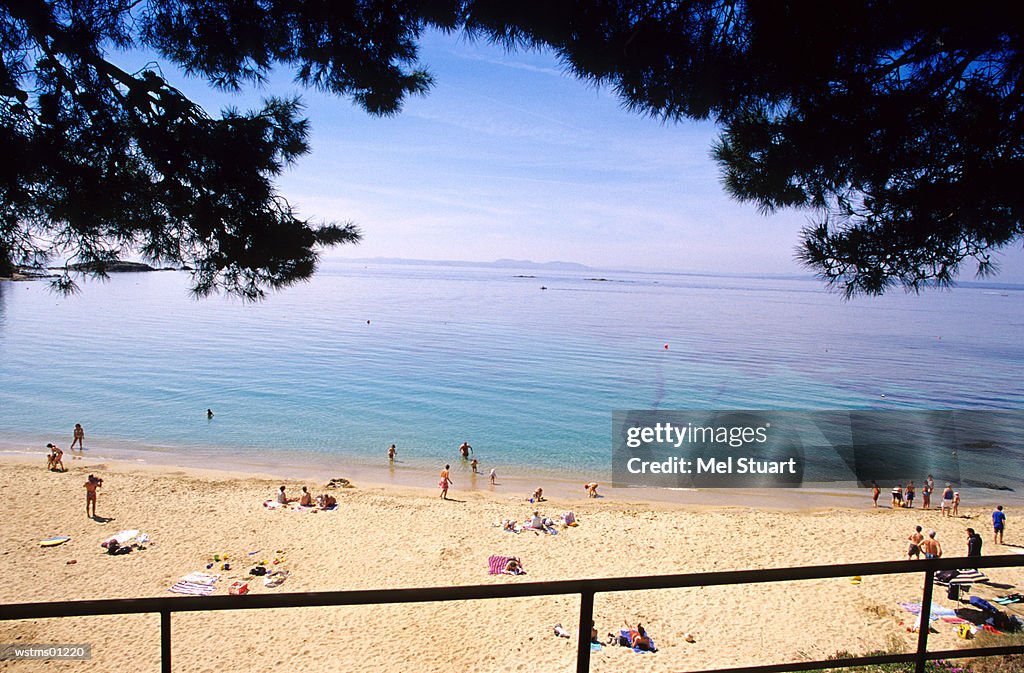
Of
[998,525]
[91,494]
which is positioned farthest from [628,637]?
[91,494]

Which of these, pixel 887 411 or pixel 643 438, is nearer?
pixel 643 438

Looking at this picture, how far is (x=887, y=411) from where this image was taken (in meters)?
28.3

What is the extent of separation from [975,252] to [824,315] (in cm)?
9559

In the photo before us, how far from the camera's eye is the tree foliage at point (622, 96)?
3502mm

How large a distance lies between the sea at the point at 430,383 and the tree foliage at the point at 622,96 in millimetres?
556

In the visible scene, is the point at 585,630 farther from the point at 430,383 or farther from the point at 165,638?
the point at 430,383

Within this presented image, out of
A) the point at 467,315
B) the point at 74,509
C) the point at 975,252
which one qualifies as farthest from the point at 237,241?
the point at 467,315

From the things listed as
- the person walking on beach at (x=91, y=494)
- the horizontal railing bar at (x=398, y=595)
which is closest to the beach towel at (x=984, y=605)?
the horizontal railing bar at (x=398, y=595)

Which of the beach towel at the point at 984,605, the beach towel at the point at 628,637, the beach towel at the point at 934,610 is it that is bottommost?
the beach towel at the point at 628,637

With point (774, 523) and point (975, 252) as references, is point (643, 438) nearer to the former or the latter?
point (774, 523)

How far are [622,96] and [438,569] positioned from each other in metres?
9.50

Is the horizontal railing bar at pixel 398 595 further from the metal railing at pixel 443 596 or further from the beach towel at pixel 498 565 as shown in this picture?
the beach towel at pixel 498 565

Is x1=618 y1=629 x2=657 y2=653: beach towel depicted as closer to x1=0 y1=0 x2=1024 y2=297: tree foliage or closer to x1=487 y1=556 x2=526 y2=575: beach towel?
x1=487 y1=556 x2=526 y2=575: beach towel

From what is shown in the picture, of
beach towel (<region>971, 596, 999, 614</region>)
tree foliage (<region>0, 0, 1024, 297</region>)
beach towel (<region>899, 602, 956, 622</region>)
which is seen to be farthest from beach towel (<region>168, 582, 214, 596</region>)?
beach towel (<region>971, 596, 999, 614</region>)
